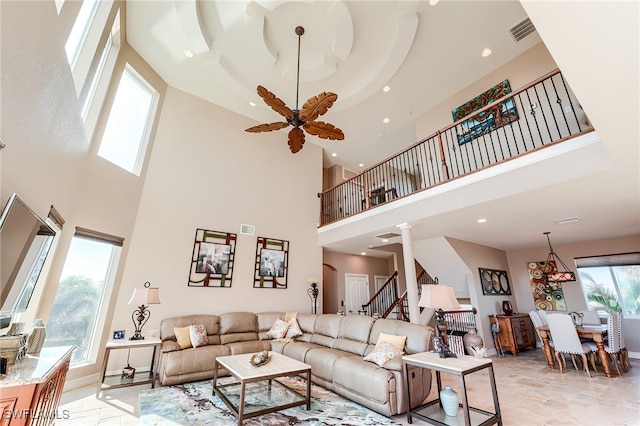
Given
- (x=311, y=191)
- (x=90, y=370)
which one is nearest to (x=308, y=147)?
(x=311, y=191)

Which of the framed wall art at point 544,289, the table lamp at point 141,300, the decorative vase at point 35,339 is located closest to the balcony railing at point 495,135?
the framed wall art at point 544,289

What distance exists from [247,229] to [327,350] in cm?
329

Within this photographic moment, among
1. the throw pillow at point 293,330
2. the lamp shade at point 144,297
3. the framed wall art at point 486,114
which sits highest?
the framed wall art at point 486,114

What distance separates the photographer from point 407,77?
19.6 feet

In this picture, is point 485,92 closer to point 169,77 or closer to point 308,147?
point 308,147

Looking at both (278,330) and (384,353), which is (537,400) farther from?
(278,330)

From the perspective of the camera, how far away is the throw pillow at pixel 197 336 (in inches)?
178

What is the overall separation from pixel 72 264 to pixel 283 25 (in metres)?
5.30

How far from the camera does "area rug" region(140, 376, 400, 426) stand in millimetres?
2988

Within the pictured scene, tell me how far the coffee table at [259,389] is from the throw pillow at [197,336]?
1034 mm

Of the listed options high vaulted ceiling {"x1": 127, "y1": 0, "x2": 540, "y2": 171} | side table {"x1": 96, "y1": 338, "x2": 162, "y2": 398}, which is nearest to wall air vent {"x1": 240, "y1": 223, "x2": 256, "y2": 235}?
side table {"x1": 96, "y1": 338, "x2": 162, "y2": 398}

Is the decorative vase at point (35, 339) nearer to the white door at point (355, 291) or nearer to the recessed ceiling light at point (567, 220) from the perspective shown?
the white door at point (355, 291)

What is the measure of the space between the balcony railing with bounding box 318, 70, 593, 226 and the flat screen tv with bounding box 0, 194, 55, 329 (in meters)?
4.95

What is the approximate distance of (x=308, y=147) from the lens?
8.16 metres
